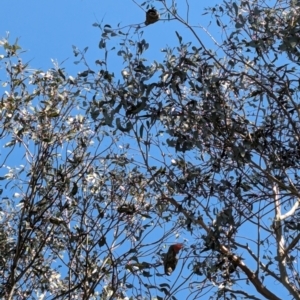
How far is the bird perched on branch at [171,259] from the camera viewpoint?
22.8 feet

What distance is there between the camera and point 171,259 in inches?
275

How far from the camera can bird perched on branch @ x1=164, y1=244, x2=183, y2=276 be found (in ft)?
22.8

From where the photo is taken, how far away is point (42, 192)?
→ 7.71 m

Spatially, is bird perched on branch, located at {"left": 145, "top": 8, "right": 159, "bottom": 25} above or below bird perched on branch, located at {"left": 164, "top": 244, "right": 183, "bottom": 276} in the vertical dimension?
above

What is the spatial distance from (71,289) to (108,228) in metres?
0.77

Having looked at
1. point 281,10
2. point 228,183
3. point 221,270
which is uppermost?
point 281,10

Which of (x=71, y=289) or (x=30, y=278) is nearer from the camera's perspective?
(x=71, y=289)

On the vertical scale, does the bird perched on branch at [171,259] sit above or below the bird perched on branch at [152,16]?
below

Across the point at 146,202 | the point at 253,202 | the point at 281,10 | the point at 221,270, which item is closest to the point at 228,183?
the point at 253,202

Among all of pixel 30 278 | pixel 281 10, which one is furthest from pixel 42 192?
pixel 281 10

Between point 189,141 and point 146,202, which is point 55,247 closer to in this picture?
point 146,202

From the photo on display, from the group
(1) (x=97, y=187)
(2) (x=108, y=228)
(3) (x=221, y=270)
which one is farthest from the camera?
(1) (x=97, y=187)

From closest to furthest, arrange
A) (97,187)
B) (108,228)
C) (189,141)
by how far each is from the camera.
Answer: (189,141) → (108,228) → (97,187)

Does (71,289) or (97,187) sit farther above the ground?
(97,187)
